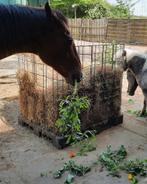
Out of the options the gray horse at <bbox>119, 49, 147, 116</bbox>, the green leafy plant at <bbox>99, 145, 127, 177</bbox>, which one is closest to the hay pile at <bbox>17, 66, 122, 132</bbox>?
the gray horse at <bbox>119, 49, 147, 116</bbox>

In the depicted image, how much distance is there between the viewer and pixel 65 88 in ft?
12.0

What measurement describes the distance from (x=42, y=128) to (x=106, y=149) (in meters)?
0.84

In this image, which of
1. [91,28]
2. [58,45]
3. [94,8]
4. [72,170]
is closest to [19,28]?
[58,45]

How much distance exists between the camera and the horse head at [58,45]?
2270 mm

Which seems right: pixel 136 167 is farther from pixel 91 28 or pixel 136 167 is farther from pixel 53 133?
pixel 91 28

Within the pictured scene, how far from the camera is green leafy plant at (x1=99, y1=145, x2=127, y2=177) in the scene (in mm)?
3048

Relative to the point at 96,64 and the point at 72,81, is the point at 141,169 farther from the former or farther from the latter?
the point at 96,64

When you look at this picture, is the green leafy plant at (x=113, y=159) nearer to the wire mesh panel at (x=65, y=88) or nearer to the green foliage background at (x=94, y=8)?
the wire mesh panel at (x=65, y=88)

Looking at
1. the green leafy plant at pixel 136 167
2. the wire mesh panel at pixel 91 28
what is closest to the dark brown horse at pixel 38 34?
the green leafy plant at pixel 136 167

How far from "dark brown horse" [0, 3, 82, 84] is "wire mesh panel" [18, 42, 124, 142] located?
124 centimetres

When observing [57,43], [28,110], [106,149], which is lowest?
[106,149]

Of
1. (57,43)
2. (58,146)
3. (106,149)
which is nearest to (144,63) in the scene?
(106,149)

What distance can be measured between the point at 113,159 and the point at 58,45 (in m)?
1.48

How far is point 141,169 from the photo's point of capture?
3010 mm
